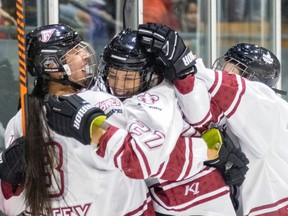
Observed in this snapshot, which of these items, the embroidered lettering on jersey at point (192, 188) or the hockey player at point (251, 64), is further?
the hockey player at point (251, 64)

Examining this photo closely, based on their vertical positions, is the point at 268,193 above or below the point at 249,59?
below

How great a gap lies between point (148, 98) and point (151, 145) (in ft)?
0.56

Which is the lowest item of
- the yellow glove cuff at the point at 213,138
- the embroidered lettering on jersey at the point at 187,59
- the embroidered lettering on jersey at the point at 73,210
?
the embroidered lettering on jersey at the point at 73,210

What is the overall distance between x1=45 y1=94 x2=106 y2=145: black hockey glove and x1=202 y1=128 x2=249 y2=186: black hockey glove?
366mm

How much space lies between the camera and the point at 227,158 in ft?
6.53

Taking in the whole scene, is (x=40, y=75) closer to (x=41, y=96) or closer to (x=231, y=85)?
(x=41, y=96)

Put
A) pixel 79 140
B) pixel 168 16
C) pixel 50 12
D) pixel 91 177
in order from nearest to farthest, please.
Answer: pixel 79 140, pixel 91 177, pixel 50 12, pixel 168 16

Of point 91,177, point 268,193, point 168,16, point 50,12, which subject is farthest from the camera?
point 168,16

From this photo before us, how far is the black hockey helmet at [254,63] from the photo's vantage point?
2254 millimetres

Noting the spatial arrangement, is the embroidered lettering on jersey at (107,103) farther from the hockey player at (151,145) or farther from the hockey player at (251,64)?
the hockey player at (251,64)

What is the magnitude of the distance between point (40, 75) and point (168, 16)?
2.56 meters

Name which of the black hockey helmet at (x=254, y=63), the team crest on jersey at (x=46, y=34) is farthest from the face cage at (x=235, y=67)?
the team crest on jersey at (x=46, y=34)

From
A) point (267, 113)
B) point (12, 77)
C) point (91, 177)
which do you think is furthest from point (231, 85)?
point (12, 77)

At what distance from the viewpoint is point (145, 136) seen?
174cm
